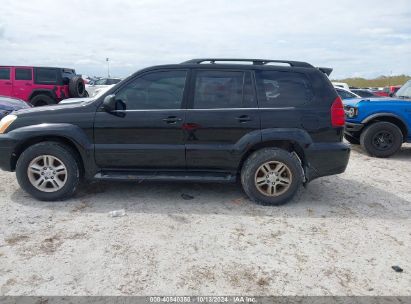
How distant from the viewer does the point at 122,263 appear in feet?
10.4

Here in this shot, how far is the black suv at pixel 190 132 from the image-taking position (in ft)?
14.8

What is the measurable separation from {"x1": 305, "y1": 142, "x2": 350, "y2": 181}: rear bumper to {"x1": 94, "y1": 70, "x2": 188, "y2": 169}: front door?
5.37ft

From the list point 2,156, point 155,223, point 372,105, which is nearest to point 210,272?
point 155,223

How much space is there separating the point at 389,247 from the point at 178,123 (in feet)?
8.87

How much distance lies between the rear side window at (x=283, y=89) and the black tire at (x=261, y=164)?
0.64m

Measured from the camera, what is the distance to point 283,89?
4.64 metres

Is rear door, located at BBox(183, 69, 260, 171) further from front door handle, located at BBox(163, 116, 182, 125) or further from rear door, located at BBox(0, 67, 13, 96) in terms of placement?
rear door, located at BBox(0, 67, 13, 96)

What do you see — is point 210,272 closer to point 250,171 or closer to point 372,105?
point 250,171

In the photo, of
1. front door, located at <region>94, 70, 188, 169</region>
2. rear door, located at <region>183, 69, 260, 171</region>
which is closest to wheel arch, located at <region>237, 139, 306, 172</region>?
rear door, located at <region>183, 69, 260, 171</region>

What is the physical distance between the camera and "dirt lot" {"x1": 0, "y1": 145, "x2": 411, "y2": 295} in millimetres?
2895

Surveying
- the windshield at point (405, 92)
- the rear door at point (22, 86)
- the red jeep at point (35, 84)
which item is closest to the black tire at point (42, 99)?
the red jeep at point (35, 84)

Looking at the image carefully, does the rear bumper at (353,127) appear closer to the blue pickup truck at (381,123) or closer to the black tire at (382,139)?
the blue pickup truck at (381,123)

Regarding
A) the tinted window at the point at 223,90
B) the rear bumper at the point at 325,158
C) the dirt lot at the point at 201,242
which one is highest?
the tinted window at the point at 223,90

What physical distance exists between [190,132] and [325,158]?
5.78 ft
